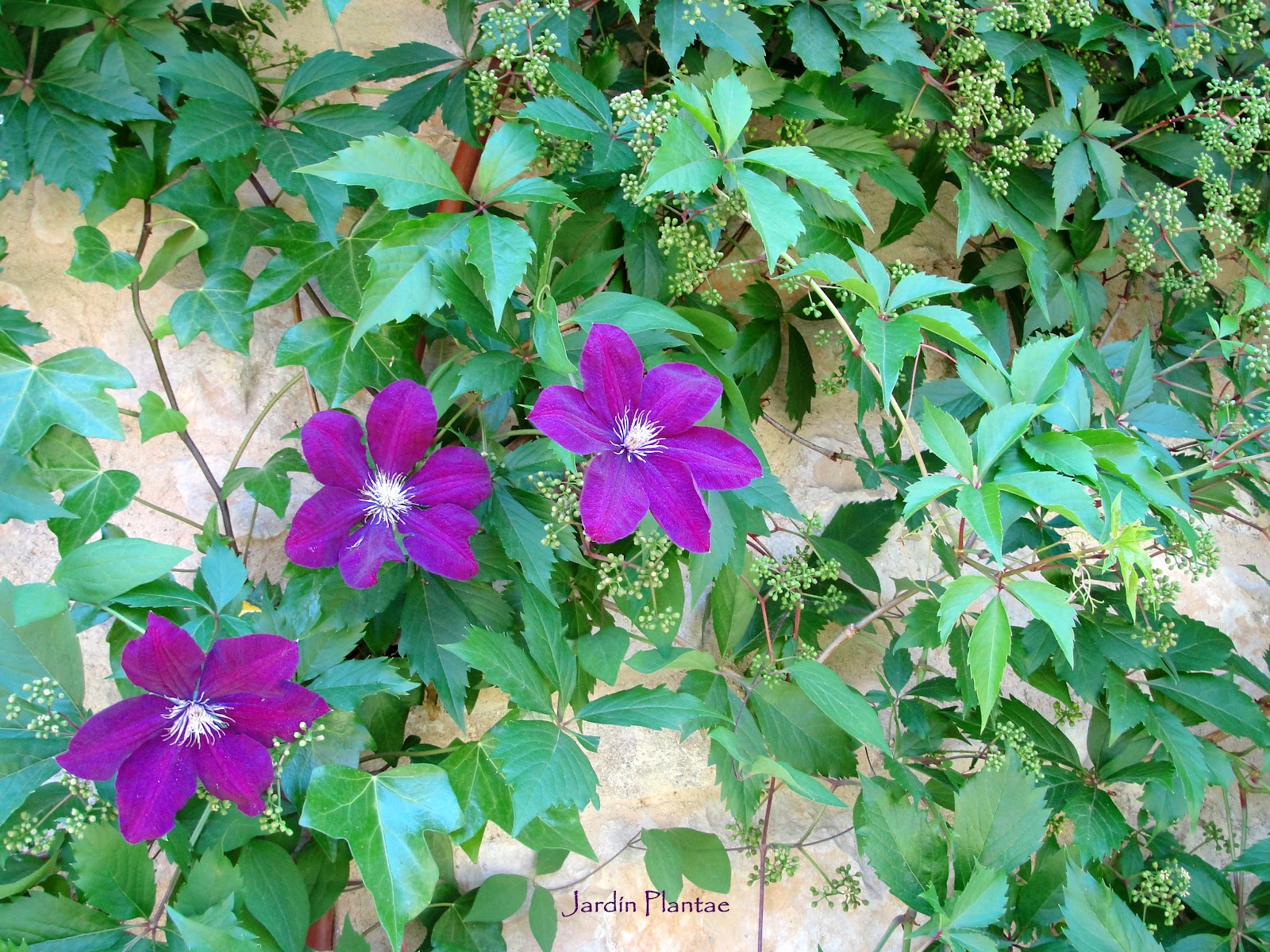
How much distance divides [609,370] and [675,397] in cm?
7

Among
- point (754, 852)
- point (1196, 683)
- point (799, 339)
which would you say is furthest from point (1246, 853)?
point (799, 339)

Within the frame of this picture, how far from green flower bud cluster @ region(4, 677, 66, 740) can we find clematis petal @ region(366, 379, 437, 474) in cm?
41

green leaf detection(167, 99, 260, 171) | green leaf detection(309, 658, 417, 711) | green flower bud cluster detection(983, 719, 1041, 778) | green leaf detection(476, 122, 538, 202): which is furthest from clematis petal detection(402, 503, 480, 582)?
green flower bud cluster detection(983, 719, 1041, 778)

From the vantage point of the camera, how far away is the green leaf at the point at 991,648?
0.88 meters

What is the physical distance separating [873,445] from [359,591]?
907 millimetres

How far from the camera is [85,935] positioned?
0.94 metres

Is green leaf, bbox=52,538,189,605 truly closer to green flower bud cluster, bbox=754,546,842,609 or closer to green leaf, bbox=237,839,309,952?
green leaf, bbox=237,839,309,952

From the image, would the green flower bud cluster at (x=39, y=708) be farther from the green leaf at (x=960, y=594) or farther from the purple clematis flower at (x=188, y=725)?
the green leaf at (x=960, y=594)

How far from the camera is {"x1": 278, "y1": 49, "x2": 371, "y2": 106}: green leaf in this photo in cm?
117

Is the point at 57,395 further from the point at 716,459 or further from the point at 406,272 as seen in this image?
the point at 716,459

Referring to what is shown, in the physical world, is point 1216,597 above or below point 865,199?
below

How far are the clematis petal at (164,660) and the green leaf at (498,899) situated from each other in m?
0.59

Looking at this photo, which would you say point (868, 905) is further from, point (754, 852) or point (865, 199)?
point (865, 199)

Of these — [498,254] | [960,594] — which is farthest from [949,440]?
[498,254]
